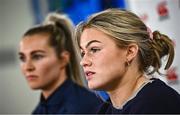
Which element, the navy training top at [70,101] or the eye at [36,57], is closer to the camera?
the navy training top at [70,101]

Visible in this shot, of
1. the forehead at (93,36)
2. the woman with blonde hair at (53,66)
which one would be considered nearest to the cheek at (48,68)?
the woman with blonde hair at (53,66)

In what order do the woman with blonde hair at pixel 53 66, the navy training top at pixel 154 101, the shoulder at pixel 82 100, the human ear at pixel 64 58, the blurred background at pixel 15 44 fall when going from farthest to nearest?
the blurred background at pixel 15 44 < the human ear at pixel 64 58 < the woman with blonde hair at pixel 53 66 < the shoulder at pixel 82 100 < the navy training top at pixel 154 101

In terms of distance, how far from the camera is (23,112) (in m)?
4.12

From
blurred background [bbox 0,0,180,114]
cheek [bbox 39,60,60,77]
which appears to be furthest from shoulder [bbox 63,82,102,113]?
blurred background [bbox 0,0,180,114]

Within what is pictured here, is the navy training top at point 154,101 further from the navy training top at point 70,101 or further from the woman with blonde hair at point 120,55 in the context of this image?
the navy training top at point 70,101

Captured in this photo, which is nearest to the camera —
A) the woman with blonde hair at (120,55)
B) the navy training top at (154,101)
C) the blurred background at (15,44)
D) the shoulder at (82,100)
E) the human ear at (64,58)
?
the navy training top at (154,101)

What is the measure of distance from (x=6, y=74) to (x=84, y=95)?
2.51 meters

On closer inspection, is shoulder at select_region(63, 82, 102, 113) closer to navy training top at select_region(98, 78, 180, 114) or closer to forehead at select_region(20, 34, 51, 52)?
forehead at select_region(20, 34, 51, 52)

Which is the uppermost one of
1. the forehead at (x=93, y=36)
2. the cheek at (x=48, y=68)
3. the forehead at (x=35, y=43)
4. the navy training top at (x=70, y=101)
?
the forehead at (x=93, y=36)

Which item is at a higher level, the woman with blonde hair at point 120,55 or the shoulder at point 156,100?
the woman with blonde hair at point 120,55

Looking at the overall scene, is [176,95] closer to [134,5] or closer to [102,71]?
[102,71]

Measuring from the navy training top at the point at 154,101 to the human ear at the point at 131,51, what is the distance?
0.34 feet

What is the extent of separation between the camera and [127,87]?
1208 mm

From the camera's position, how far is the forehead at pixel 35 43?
1.94 metres
